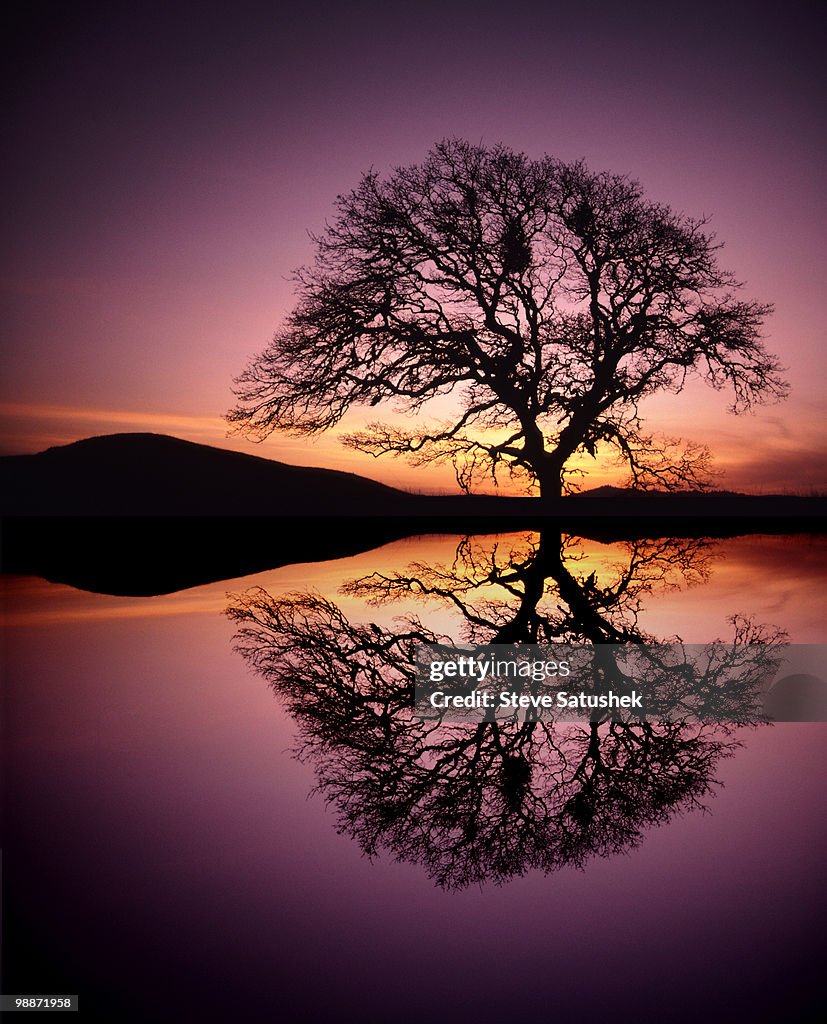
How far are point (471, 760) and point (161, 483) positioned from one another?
1262 inches

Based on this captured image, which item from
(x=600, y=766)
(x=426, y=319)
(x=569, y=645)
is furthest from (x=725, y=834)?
(x=426, y=319)

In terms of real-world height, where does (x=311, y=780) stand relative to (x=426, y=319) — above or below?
below

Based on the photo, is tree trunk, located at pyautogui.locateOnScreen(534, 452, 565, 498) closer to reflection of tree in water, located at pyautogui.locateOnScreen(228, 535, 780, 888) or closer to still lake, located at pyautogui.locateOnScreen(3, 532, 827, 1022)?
reflection of tree in water, located at pyautogui.locateOnScreen(228, 535, 780, 888)

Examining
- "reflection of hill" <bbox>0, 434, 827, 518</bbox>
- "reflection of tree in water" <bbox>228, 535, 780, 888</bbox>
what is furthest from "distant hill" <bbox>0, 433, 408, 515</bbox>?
"reflection of tree in water" <bbox>228, 535, 780, 888</bbox>

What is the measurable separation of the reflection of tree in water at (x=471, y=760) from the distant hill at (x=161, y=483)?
18.8 meters

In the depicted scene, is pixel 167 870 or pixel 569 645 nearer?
pixel 167 870

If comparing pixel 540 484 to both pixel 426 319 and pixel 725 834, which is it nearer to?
pixel 426 319

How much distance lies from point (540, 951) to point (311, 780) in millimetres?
964

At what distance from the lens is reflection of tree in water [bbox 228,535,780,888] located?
80.4 inches

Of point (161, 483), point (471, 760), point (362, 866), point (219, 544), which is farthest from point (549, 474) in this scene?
point (161, 483)

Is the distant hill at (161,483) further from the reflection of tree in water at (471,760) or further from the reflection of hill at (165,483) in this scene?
the reflection of tree in water at (471,760)

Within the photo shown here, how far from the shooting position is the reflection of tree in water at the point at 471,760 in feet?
6.70

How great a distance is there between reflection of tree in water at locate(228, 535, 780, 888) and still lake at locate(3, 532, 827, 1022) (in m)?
0.01

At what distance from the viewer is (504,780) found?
2.40m
